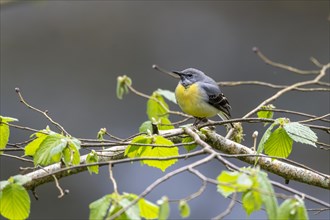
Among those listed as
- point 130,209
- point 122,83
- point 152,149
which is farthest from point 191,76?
point 130,209

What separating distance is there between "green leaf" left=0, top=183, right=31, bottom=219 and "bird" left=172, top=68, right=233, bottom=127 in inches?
78.3

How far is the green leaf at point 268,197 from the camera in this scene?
1.82 metres

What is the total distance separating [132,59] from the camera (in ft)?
22.4

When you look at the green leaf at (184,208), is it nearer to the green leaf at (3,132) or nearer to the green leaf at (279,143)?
the green leaf at (279,143)

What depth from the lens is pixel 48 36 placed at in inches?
279

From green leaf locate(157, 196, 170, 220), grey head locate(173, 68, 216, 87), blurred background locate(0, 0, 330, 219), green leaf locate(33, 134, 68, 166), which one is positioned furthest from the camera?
blurred background locate(0, 0, 330, 219)

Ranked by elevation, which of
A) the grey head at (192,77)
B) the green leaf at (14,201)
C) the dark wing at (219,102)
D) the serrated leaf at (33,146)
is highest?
the grey head at (192,77)

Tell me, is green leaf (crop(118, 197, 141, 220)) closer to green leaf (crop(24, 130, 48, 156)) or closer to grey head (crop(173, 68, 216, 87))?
green leaf (crop(24, 130, 48, 156))

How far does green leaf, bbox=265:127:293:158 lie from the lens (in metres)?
2.48

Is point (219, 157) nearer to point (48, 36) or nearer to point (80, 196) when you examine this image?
point (80, 196)

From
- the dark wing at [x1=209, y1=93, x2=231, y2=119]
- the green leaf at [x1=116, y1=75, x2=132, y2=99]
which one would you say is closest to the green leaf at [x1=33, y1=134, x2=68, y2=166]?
the green leaf at [x1=116, y1=75, x2=132, y2=99]

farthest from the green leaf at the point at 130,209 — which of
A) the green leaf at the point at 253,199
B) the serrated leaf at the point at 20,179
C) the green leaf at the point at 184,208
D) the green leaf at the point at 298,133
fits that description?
the green leaf at the point at 298,133

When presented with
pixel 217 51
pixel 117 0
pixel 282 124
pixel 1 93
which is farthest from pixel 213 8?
pixel 282 124

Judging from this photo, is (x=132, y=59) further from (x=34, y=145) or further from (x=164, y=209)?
(x=164, y=209)
